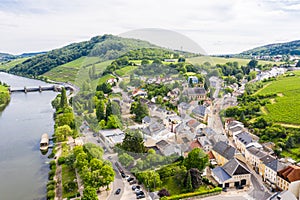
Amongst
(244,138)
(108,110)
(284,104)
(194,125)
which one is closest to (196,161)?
(194,125)

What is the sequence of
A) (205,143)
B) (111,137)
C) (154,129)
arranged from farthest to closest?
1. (205,143)
2. (111,137)
3. (154,129)

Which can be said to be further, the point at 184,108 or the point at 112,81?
the point at 184,108

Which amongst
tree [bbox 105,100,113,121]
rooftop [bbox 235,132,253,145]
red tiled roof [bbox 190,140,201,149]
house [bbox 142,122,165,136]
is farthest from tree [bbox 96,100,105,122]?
rooftop [bbox 235,132,253,145]

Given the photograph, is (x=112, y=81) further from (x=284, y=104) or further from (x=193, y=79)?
(x=284, y=104)

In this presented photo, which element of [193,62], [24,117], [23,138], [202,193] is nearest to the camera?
[193,62]

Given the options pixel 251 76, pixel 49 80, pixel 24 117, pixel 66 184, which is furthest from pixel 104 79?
pixel 49 80

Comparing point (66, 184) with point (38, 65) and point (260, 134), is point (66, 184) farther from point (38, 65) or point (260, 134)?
point (38, 65)
